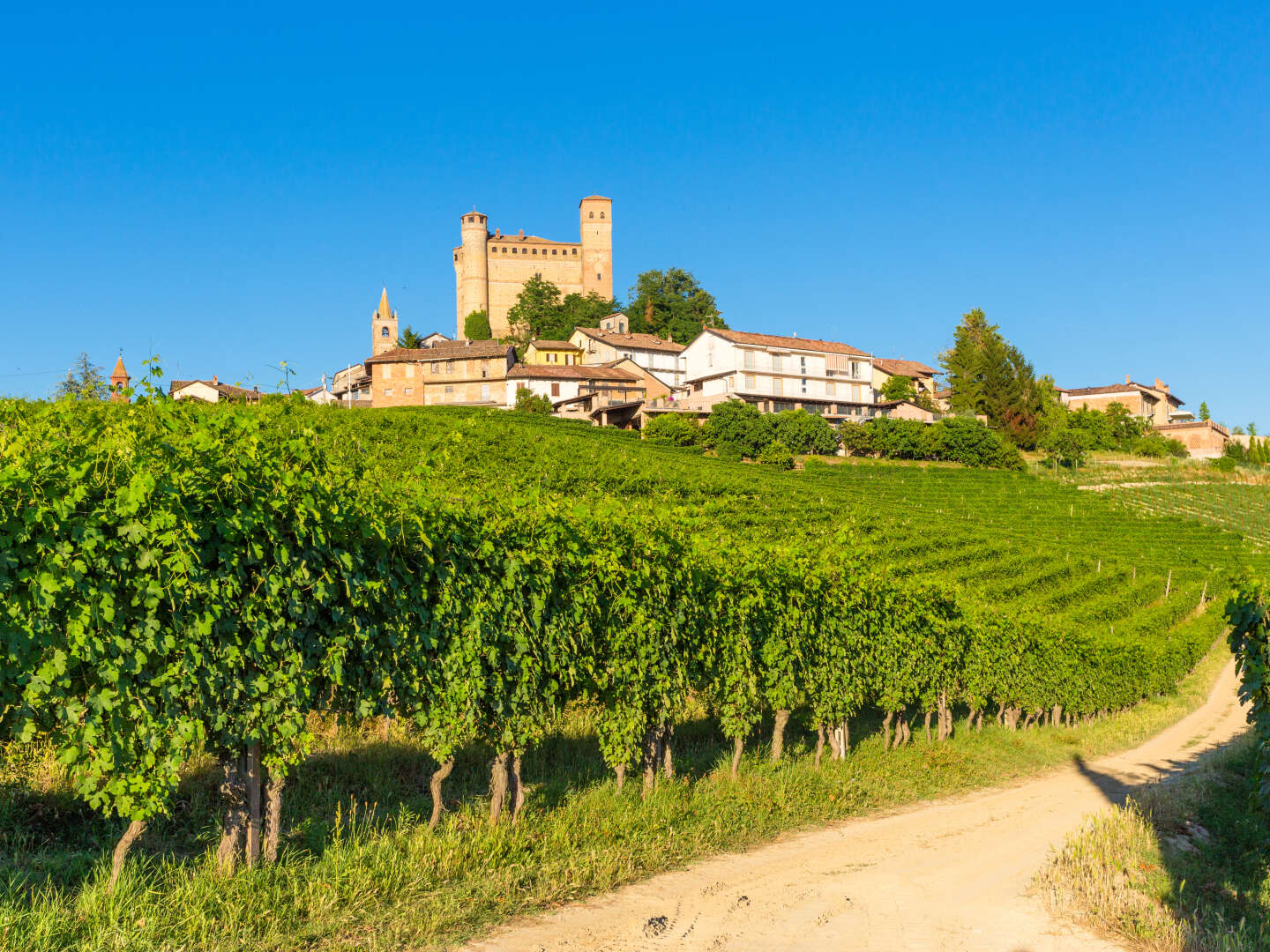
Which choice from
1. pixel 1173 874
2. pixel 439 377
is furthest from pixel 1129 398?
pixel 1173 874

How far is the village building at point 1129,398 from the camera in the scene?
384ft

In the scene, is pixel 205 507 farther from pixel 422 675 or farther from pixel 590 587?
pixel 590 587

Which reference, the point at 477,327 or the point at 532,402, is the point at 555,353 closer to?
the point at 532,402

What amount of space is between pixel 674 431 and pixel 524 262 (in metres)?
87.0

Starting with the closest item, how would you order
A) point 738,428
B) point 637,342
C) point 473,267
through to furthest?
point 738,428, point 637,342, point 473,267

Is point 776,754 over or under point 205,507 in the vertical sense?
under

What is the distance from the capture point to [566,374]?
282ft

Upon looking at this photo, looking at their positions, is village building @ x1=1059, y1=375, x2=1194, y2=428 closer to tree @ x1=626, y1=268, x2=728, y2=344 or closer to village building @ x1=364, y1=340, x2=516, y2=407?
tree @ x1=626, y1=268, x2=728, y2=344

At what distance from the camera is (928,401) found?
331ft

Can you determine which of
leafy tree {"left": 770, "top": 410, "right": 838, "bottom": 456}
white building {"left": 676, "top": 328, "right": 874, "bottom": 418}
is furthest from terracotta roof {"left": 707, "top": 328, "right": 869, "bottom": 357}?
leafy tree {"left": 770, "top": 410, "right": 838, "bottom": 456}

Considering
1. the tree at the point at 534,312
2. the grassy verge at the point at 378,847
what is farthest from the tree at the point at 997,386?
the grassy verge at the point at 378,847

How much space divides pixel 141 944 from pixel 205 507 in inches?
109

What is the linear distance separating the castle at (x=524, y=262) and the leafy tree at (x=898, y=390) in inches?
2364

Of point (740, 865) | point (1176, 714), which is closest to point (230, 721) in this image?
point (740, 865)
